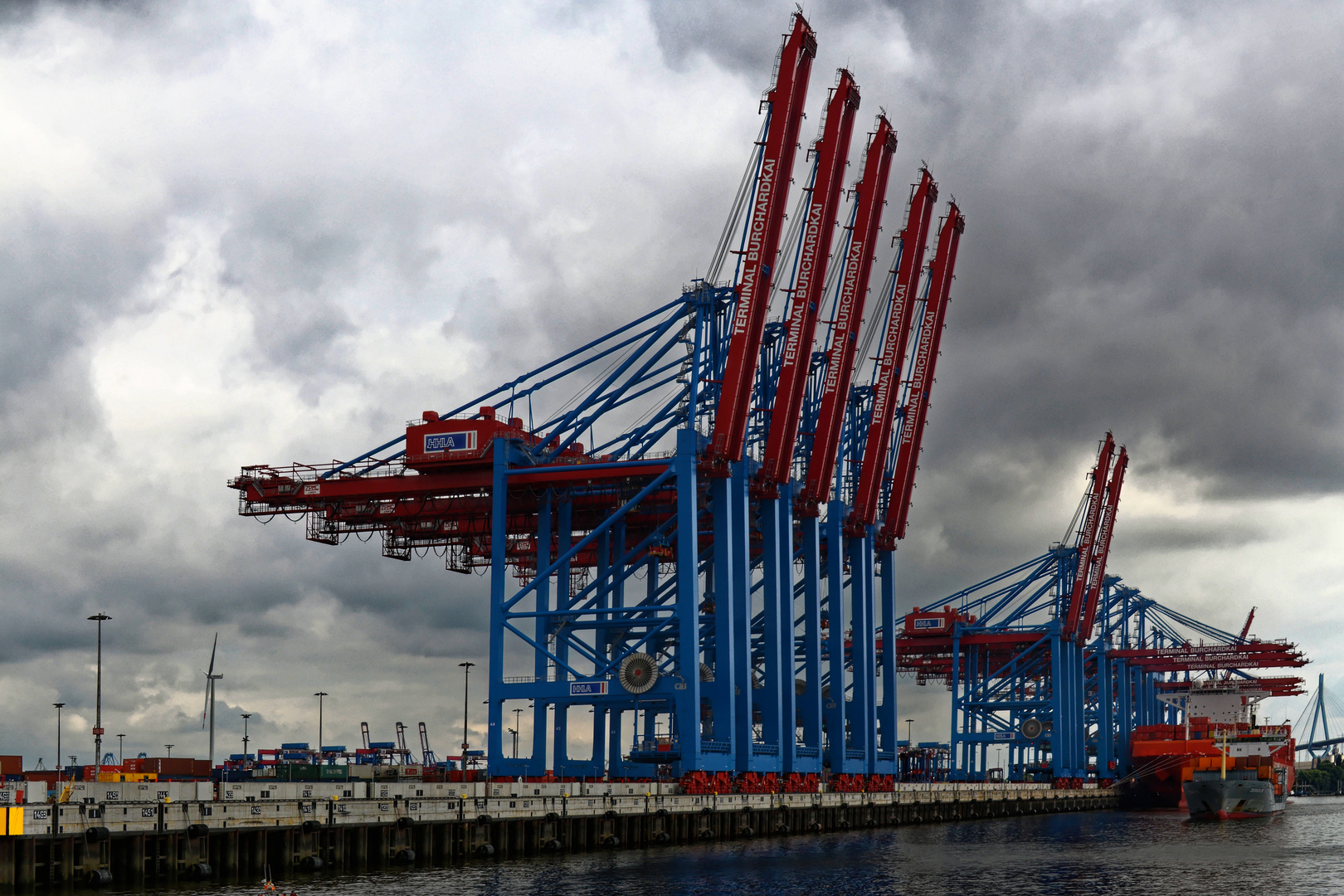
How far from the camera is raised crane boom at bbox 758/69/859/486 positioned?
79625mm

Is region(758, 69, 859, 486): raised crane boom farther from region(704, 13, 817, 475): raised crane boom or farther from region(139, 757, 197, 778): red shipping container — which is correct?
region(139, 757, 197, 778): red shipping container

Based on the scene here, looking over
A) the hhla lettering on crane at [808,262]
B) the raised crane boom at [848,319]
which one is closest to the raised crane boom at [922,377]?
the raised crane boom at [848,319]

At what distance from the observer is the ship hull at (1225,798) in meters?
98.9

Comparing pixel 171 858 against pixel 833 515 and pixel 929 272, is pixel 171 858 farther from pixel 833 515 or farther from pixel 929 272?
pixel 929 272

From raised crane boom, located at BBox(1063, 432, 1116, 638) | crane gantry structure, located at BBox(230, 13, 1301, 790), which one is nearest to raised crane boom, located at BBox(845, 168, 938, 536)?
crane gantry structure, located at BBox(230, 13, 1301, 790)

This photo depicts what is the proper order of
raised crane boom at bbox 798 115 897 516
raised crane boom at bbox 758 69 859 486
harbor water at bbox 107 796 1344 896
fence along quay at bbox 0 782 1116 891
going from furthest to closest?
raised crane boom at bbox 798 115 897 516, raised crane boom at bbox 758 69 859 486, harbor water at bbox 107 796 1344 896, fence along quay at bbox 0 782 1116 891

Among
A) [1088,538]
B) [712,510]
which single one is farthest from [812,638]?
[1088,538]

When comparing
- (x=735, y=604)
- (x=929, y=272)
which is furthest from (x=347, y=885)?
(x=929, y=272)

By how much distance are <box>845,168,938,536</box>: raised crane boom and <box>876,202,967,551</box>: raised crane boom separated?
7.46 ft

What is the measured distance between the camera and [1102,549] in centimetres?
14838

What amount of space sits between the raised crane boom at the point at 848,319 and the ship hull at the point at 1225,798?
3275 cm

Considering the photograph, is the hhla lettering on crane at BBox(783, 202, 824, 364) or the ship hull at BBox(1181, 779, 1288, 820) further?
the ship hull at BBox(1181, 779, 1288, 820)

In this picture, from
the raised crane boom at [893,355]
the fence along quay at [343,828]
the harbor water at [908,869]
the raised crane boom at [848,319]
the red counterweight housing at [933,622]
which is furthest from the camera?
the red counterweight housing at [933,622]

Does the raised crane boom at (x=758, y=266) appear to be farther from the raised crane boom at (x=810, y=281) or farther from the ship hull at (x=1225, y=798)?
the ship hull at (x=1225, y=798)
